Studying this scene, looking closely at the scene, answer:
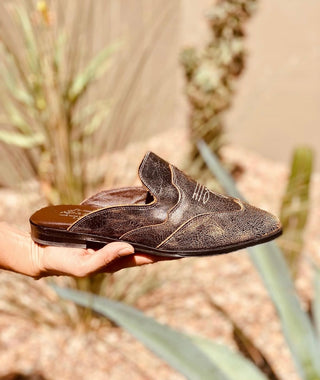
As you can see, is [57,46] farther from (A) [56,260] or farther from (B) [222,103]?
(B) [222,103]

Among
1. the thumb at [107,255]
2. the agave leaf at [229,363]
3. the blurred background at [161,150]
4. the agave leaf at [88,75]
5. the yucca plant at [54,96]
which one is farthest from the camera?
the agave leaf at [88,75]

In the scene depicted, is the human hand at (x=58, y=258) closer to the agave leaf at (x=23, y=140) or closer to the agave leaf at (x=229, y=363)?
the agave leaf at (x=229, y=363)

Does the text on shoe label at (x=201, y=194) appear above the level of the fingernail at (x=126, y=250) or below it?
above

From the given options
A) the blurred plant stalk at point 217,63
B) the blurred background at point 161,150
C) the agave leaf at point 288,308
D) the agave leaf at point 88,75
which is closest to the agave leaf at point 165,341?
the blurred background at point 161,150

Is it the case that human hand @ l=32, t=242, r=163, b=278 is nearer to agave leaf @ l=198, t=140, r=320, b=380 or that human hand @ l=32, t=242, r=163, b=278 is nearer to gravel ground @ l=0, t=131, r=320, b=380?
agave leaf @ l=198, t=140, r=320, b=380

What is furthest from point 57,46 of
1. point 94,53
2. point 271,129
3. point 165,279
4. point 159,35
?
point 271,129

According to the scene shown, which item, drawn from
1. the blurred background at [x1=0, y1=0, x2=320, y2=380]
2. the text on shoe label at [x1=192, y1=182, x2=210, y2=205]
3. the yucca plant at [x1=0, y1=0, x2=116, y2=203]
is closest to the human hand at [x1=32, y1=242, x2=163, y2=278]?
the text on shoe label at [x1=192, y1=182, x2=210, y2=205]
